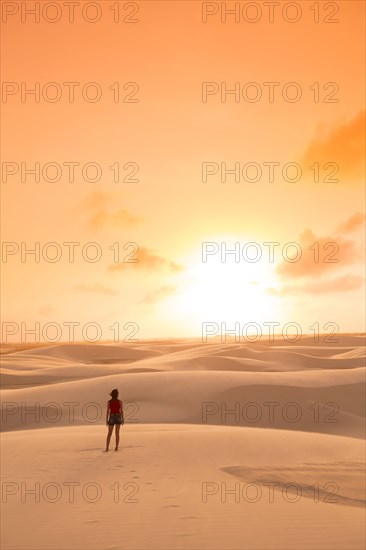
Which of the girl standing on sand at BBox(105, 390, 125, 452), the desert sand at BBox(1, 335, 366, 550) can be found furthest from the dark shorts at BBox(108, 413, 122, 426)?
the desert sand at BBox(1, 335, 366, 550)

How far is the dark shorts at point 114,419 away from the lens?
47.8ft

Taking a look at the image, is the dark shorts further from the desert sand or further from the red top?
the desert sand

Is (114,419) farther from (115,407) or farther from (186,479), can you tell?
(186,479)

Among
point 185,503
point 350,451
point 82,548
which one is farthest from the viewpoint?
point 350,451

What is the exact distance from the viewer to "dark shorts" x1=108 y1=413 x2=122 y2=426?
14.6 metres

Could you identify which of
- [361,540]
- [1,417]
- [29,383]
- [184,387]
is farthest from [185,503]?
[29,383]

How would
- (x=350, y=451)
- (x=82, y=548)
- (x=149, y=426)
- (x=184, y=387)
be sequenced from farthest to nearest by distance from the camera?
(x=184, y=387)
(x=149, y=426)
(x=350, y=451)
(x=82, y=548)

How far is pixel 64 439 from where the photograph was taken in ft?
53.5

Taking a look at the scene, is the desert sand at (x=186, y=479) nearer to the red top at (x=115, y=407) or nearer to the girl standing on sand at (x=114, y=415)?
the girl standing on sand at (x=114, y=415)

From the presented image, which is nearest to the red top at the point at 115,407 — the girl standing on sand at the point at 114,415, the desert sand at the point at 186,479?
the girl standing on sand at the point at 114,415

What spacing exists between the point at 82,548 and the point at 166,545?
985 millimetres

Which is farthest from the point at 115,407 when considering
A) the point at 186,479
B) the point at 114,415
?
the point at 186,479

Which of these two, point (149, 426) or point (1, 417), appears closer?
point (149, 426)

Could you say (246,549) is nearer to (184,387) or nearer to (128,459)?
(128,459)
